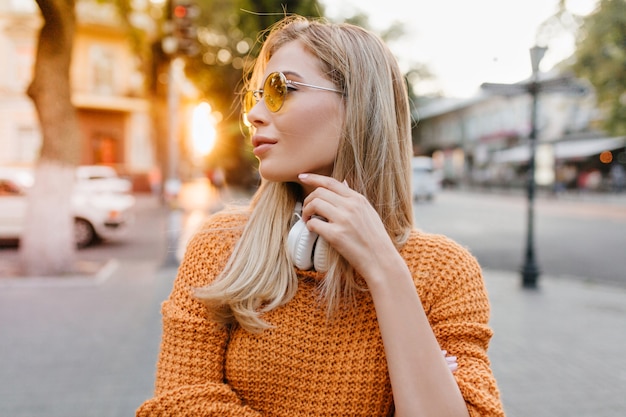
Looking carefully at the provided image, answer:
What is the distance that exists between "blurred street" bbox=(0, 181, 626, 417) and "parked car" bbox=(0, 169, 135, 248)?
0.74 m

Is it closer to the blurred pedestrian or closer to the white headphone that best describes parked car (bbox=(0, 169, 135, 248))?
the white headphone

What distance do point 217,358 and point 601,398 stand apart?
13.1 ft

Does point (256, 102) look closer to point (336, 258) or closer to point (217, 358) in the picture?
point (336, 258)

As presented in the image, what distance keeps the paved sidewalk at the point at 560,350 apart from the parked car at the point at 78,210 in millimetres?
8981

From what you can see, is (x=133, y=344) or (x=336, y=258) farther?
(x=133, y=344)

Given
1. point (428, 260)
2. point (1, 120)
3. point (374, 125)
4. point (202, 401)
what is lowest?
point (202, 401)

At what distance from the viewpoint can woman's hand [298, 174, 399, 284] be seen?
4.24 ft

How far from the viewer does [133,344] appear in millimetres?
5594

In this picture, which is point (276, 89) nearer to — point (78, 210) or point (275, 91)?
point (275, 91)

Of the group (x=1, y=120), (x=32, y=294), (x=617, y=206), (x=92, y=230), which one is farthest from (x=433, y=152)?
(x=32, y=294)

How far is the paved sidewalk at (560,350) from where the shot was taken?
429 centimetres

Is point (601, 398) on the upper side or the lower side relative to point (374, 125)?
lower

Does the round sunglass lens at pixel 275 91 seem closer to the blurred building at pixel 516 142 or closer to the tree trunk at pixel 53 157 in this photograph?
the tree trunk at pixel 53 157

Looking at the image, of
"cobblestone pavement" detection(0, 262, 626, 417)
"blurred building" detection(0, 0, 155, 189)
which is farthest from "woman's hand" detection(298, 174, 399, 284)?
"blurred building" detection(0, 0, 155, 189)
